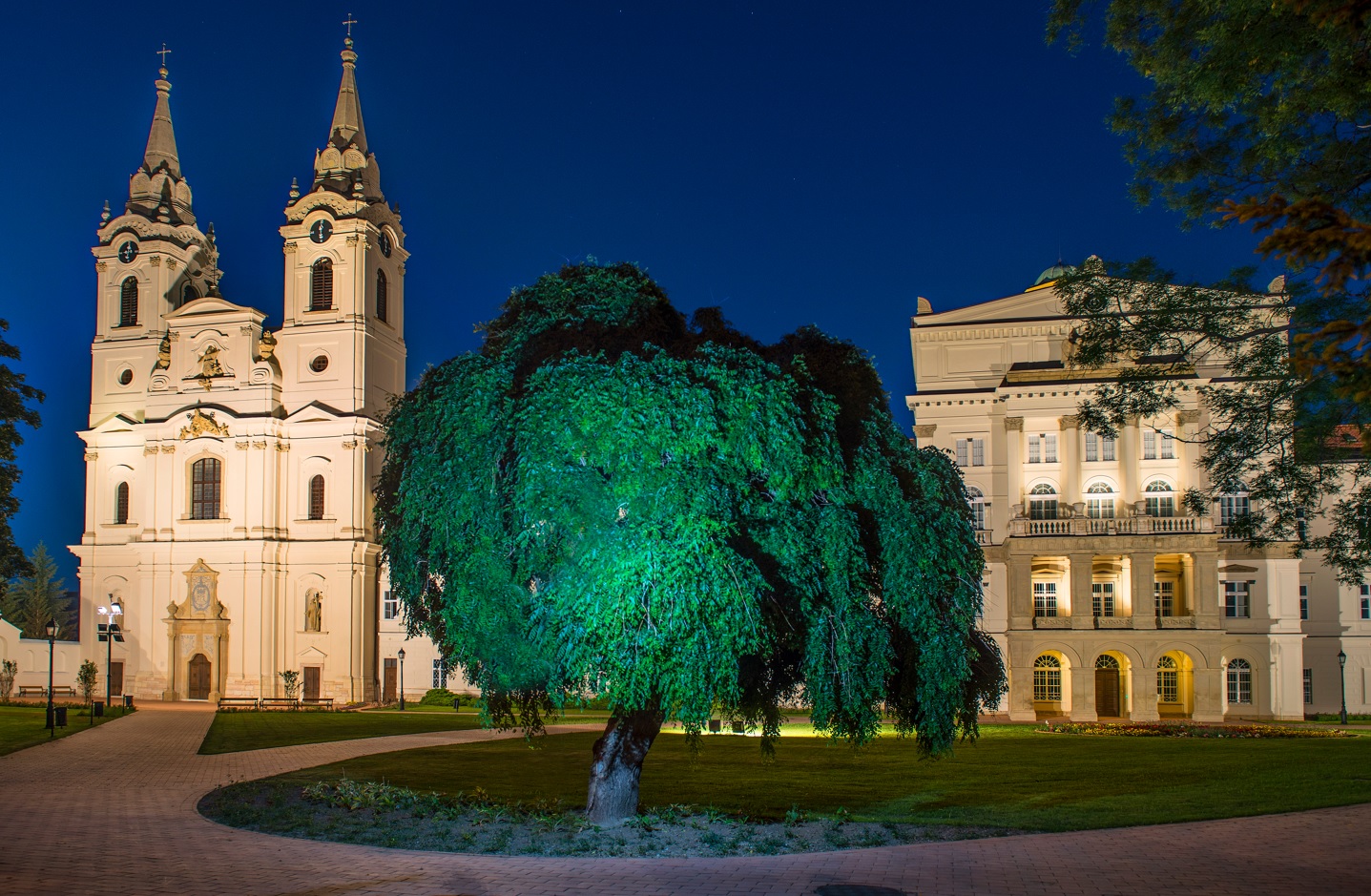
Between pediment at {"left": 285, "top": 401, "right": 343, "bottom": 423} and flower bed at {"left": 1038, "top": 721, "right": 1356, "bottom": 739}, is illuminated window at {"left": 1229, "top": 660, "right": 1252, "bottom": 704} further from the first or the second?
pediment at {"left": 285, "top": 401, "right": 343, "bottom": 423}

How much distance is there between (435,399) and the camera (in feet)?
50.3

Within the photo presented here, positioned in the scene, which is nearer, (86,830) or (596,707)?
(86,830)

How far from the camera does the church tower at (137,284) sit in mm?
57406

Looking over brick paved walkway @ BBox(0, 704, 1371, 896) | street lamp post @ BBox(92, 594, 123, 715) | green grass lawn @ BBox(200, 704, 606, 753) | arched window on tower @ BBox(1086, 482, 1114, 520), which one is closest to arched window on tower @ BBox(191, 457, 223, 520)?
street lamp post @ BBox(92, 594, 123, 715)

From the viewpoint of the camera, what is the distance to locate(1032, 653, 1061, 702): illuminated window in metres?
44.2

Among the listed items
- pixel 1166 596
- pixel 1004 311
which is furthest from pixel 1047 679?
pixel 1004 311

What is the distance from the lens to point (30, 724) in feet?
118

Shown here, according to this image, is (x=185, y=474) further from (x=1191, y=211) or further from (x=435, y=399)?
(x=1191, y=211)

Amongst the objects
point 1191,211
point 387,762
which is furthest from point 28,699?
point 1191,211

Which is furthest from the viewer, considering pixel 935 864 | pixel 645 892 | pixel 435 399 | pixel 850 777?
pixel 850 777

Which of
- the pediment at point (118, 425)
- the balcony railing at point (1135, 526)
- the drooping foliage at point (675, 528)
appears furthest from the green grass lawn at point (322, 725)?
the balcony railing at point (1135, 526)

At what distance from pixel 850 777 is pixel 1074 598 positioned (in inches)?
956

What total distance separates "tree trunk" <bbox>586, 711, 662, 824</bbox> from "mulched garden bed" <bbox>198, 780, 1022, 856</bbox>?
0.85 ft

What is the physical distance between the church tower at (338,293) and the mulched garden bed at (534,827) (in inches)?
1503
